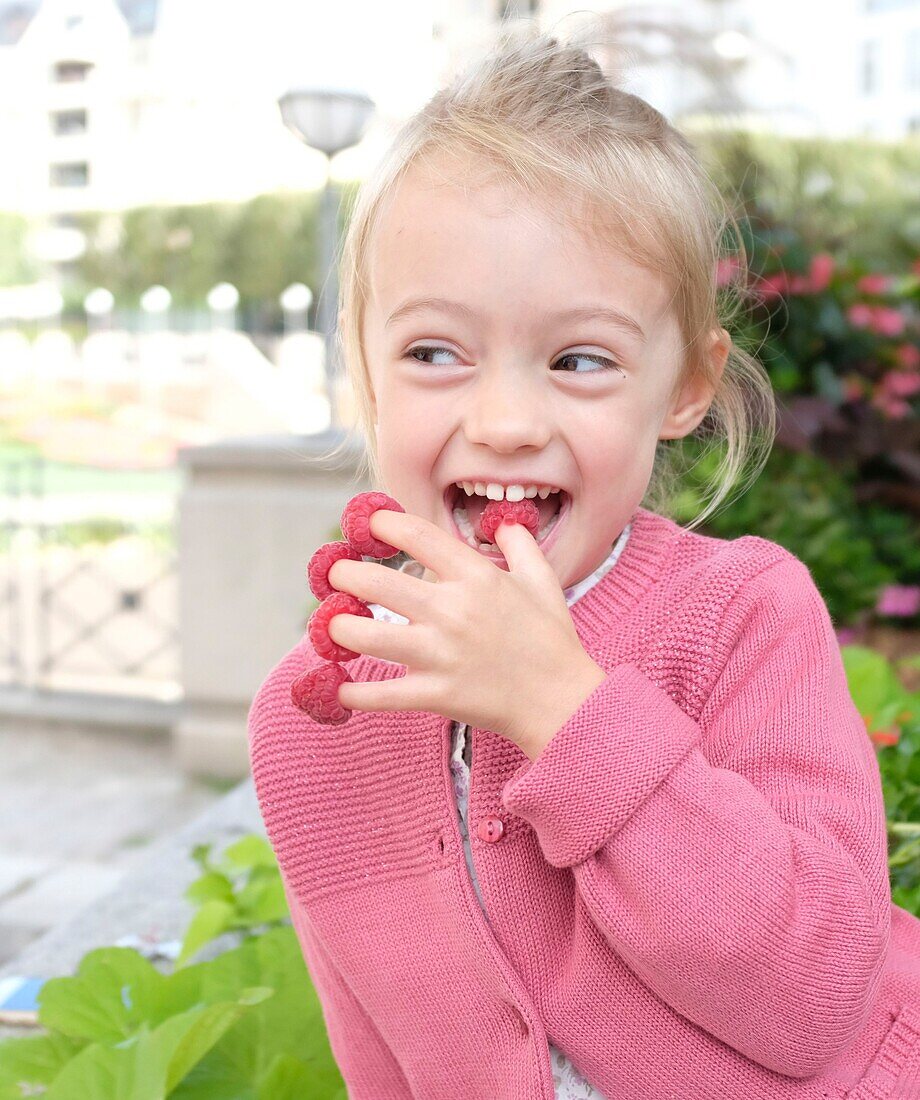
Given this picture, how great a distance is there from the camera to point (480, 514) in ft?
3.26

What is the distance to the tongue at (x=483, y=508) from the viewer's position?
988mm

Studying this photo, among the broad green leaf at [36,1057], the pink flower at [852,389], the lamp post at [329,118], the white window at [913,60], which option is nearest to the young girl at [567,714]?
the broad green leaf at [36,1057]

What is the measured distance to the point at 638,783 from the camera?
0.83m

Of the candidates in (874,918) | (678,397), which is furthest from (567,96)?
(874,918)

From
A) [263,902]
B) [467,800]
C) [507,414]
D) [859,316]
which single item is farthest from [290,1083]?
[859,316]

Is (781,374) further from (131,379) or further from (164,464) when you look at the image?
(131,379)

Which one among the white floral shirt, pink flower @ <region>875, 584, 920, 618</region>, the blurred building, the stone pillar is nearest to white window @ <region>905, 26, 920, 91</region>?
the blurred building

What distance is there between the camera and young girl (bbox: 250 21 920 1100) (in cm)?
84

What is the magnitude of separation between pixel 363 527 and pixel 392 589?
2.6 inches

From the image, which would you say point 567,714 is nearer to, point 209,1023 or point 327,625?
point 327,625

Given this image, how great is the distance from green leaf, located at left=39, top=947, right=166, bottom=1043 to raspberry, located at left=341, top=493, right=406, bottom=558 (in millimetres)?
755

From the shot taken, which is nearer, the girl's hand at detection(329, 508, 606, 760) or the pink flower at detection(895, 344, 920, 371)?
the girl's hand at detection(329, 508, 606, 760)

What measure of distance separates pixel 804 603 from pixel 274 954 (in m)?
0.81

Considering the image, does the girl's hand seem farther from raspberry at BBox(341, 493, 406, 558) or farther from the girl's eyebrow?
the girl's eyebrow
